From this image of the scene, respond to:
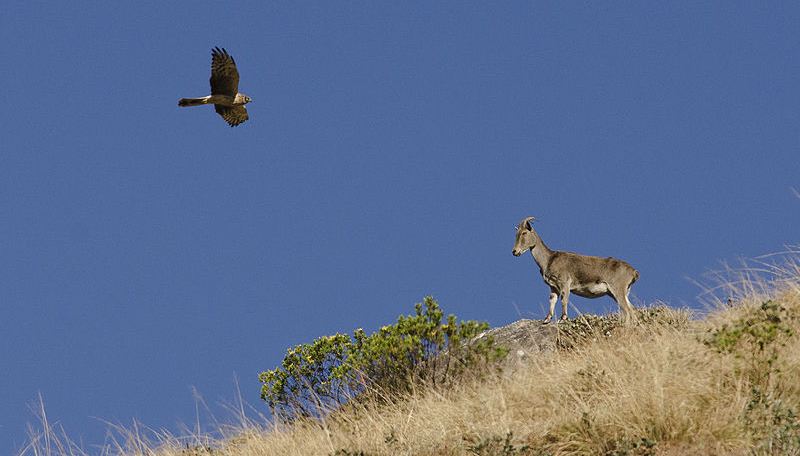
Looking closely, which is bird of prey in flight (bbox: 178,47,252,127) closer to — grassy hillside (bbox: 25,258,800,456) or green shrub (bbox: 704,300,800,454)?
grassy hillside (bbox: 25,258,800,456)

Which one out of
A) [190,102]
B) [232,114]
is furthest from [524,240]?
[190,102]

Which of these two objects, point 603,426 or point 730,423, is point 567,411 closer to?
point 603,426

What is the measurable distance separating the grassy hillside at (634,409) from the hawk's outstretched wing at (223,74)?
32.9ft

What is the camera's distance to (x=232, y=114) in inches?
853

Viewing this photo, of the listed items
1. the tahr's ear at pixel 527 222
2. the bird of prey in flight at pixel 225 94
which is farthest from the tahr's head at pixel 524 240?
the bird of prey in flight at pixel 225 94

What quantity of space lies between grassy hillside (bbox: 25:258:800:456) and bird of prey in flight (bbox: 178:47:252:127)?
33.0ft

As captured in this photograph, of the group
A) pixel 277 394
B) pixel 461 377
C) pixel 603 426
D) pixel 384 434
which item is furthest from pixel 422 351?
pixel 603 426

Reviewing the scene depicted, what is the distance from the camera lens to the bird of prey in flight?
813 inches

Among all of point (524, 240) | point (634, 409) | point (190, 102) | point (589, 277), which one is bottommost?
point (634, 409)

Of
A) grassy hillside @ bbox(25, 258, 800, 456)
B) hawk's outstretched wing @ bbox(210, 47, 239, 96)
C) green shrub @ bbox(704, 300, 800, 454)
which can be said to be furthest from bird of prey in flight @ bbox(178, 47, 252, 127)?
green shrub @ bbox(704, 300, 800, 454)

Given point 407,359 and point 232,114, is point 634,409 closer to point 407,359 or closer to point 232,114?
point 407,359

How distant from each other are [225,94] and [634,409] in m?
13.6

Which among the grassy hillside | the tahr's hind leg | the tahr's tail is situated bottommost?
the grassy hillside

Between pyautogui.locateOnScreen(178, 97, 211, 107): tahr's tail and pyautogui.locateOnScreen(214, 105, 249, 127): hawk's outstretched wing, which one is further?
pyautogui.locateOnScreen(214, 105, 249, 127): hawk's outstretched wing
